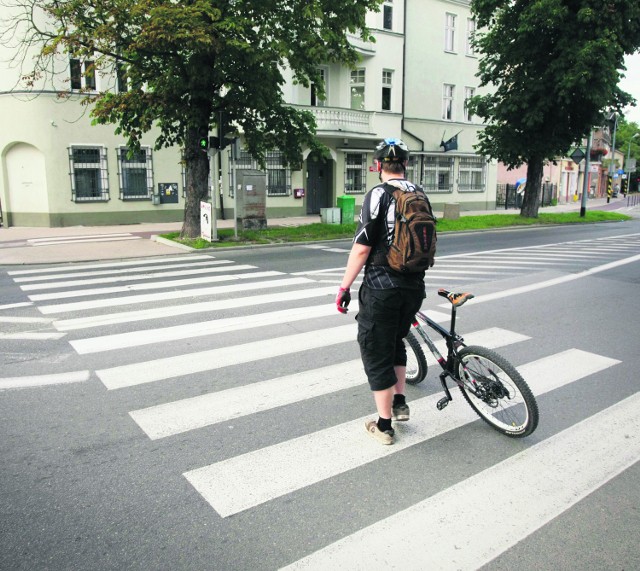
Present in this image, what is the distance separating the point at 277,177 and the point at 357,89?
6910 millimetres

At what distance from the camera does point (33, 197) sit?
20250mm

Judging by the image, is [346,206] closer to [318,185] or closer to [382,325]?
[318,185]

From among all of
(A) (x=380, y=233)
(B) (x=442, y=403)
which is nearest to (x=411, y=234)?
(A) (x=380, y=233)

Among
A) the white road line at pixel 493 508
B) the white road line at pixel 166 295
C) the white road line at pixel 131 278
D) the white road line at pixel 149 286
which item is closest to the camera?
the white road line at pixel 493 508

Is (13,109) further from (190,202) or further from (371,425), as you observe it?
(371,425)

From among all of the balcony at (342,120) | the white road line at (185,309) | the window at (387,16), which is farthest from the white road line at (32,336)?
the window at (387,16)

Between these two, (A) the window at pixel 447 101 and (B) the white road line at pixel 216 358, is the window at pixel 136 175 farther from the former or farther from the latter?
(A) the window at pixel 447 101

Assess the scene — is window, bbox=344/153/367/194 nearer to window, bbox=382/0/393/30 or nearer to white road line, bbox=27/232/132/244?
window, bbox=382/0/393/30

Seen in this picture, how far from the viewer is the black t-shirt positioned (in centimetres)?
369

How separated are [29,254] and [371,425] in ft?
40.1

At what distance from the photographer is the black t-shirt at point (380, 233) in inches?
145

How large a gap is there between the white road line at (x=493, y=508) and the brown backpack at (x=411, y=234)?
4.64 feet

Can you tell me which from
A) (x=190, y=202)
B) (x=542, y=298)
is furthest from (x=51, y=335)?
(x=190, y=202)

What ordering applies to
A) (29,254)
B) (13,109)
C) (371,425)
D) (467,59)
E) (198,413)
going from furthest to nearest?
(467,59) < (13,109) < (29,254) < (198,413) < (371,425)
